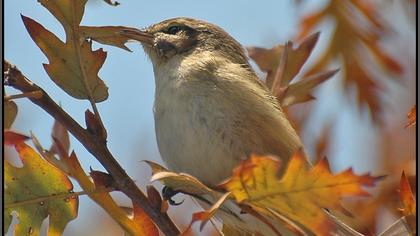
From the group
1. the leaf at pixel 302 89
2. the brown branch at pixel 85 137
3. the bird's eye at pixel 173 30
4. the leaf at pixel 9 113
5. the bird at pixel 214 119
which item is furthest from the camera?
the bird's eye at pixel 173 30

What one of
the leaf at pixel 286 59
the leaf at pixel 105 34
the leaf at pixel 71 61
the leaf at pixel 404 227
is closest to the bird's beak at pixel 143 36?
the leaf at pixel 286 59

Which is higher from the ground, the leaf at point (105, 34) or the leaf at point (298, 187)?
the leaf at point (105, 34)

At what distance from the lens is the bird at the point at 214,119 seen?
116 inches

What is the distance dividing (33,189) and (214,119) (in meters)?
0.83

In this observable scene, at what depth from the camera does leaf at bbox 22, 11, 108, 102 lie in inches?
95.0

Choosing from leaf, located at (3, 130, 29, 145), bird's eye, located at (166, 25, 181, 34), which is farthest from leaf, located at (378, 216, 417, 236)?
bird's eye, located at (166, 25, 181, 34)

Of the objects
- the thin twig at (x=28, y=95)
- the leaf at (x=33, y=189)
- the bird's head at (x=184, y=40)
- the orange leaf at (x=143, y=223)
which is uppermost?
the thin twig at (x=28, y=95)

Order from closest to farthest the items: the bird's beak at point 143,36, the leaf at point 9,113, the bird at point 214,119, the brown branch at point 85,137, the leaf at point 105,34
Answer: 1. the brown branch at point 85,137
2. the leaf at point 9,113
3. the leaf at point 105,34
4. the bird at point 214,119
5. the bird's beak at point 143,36

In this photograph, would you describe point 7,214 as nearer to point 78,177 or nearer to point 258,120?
point 78,177

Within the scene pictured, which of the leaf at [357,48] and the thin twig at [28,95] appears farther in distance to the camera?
the leaf at [357,48]

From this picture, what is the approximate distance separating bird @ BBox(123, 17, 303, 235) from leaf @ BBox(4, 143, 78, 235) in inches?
25.4

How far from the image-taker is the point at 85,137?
2303 mm

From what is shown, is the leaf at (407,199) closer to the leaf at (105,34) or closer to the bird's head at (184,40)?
the leaf at (105,34)

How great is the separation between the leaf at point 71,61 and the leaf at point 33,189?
24cm
